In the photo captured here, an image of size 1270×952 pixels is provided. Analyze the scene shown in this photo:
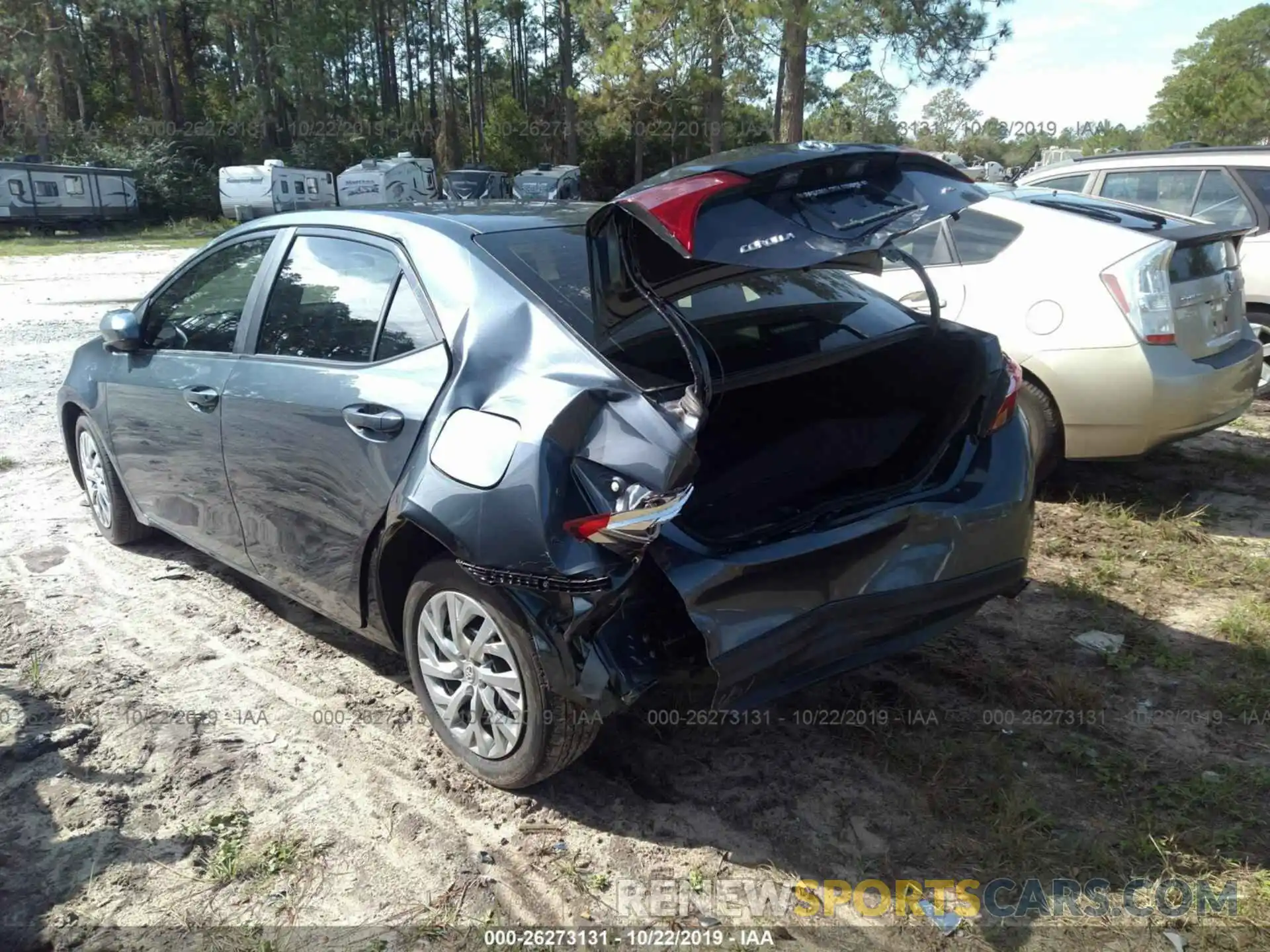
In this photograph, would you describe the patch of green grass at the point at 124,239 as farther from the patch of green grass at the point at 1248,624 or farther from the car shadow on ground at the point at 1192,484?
the patch of green grass at the point at 1248,624

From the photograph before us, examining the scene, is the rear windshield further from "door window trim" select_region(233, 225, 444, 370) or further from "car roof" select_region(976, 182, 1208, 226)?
"car roof" select_region(976, 182, 1208, 226)

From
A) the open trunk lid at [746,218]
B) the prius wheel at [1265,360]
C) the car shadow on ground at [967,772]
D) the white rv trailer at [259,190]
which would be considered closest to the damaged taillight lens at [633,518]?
the open trunk lid at [746,218]

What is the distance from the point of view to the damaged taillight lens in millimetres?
2416

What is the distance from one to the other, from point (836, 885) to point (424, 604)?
1443 millimetres

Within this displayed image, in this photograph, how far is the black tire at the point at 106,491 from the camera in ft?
15.5

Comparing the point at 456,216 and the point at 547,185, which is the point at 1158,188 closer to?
the point at 456,216

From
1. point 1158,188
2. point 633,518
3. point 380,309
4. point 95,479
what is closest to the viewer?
point 633,518

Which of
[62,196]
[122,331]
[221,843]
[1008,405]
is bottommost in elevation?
[221,843]

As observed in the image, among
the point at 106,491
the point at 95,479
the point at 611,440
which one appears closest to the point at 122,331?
the point at 106,491

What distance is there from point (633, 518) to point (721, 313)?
3.69 ft

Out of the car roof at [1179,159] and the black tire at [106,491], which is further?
the car roof at [1179,159]

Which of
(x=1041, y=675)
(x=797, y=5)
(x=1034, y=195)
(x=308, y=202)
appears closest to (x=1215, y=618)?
(x=1041, y=675)

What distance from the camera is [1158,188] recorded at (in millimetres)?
7695

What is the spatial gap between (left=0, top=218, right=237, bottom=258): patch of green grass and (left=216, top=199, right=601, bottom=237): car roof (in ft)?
66.1
